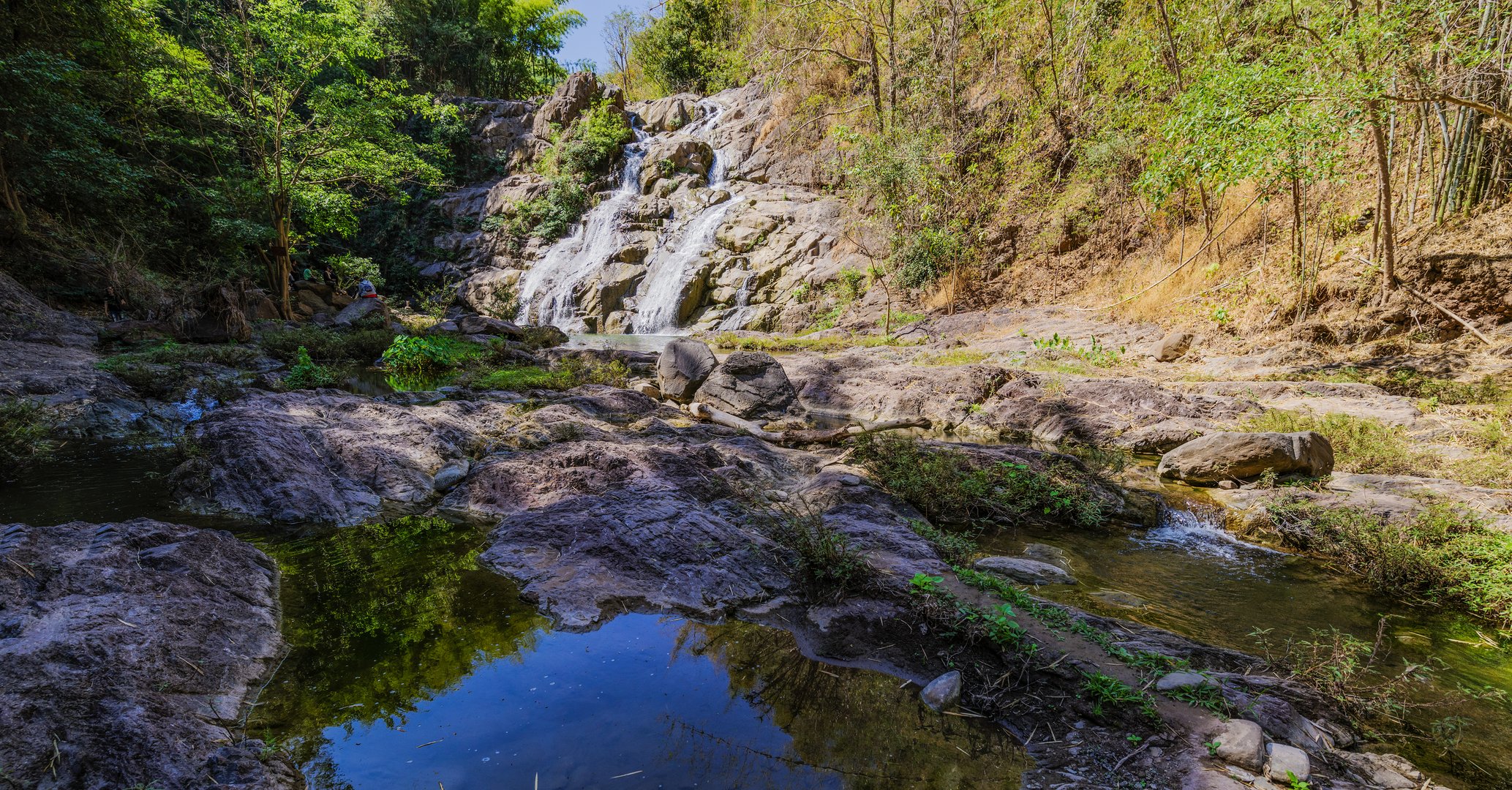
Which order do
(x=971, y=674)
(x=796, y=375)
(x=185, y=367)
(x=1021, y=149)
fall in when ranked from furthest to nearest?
(x=1021, y=149) → (x=796, y=375) → (x=185, y=367) → (x=971, y=674)

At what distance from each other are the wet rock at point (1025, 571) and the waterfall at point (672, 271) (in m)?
18.5

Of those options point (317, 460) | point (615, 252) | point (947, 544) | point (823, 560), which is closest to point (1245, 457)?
point (947, 544)

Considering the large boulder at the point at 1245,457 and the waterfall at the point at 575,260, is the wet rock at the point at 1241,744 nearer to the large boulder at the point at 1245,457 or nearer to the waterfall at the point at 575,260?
the large boulder at the point at 1245,457

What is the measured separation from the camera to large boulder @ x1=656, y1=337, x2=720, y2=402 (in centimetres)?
999

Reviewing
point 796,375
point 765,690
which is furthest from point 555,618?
point 796,375

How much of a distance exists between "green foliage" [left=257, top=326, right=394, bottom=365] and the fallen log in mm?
6808

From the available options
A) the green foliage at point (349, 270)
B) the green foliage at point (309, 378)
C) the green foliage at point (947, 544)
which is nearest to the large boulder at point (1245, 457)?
the green foliage at point (947, 544)

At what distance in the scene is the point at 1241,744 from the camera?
2168mm

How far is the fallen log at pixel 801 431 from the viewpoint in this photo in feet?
24.0

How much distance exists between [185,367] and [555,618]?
9.21 metres

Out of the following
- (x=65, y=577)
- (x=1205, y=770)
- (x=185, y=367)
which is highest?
(x=185, y=367)

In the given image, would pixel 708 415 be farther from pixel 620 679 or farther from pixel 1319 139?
pixel 1319 139

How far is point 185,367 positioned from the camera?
851 cm

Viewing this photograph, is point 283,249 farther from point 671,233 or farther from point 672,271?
point 671,233
